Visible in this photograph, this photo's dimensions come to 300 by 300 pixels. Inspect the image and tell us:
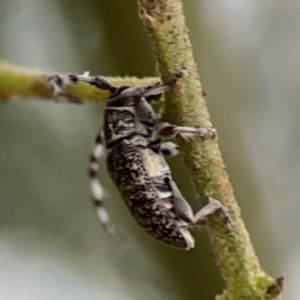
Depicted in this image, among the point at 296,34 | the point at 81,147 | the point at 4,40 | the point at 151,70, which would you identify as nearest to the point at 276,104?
the point at 296,34

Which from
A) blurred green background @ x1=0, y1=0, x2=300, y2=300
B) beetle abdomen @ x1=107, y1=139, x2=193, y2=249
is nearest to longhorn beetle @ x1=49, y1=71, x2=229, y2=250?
beetle abdomen @ x1=107, y1=139, x2=193, y2=249

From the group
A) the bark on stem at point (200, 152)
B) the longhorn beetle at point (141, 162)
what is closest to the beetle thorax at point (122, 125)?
the longhorn beetle at point (141, 162)

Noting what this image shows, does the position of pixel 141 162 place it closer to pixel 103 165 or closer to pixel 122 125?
pixel 122 125

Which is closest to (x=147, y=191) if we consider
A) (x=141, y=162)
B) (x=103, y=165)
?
(x=141, y=162)

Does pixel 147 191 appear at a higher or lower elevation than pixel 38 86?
lower

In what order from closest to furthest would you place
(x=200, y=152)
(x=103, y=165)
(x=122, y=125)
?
1. (x=200, y=152)
2. (x=122, y=125)
3. (x=103, y=165)

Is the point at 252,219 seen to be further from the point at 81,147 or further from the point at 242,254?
the point at 242,254

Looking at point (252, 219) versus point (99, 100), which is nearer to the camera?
point (99, 100)
